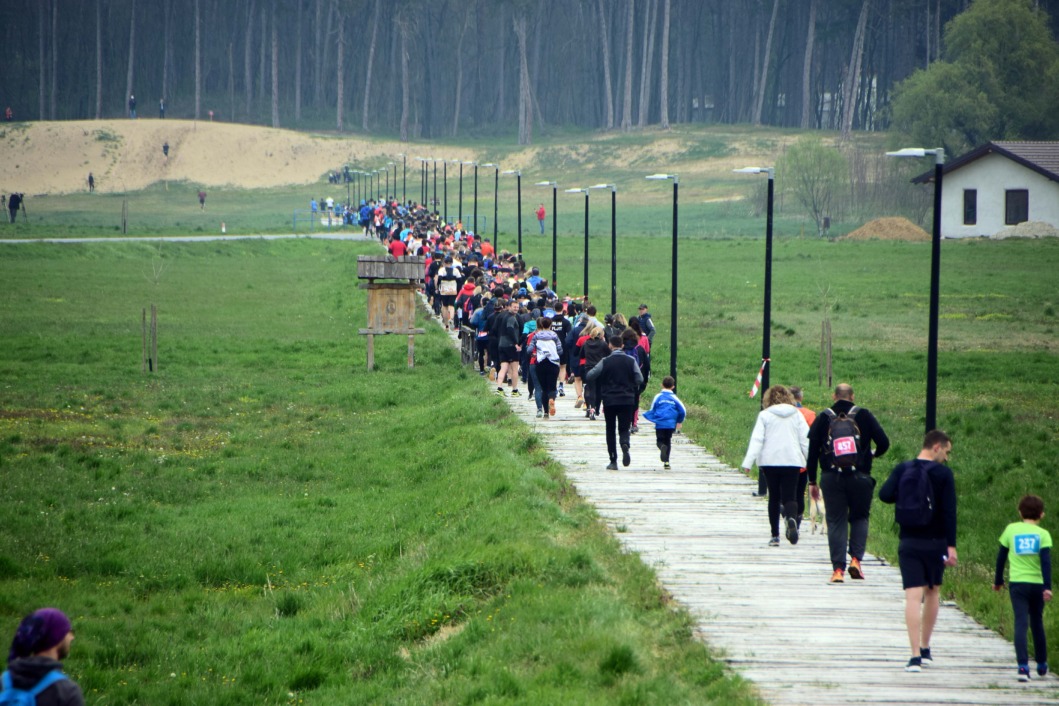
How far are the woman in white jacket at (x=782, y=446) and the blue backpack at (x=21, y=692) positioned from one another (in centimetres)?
758

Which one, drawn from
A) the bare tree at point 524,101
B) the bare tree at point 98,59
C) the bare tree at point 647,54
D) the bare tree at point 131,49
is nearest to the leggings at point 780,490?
the bare tree at point 647,54

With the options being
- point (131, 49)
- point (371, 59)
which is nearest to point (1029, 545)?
point (371, 59)

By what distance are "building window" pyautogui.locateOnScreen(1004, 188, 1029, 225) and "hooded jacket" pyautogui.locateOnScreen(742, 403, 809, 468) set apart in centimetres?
6073

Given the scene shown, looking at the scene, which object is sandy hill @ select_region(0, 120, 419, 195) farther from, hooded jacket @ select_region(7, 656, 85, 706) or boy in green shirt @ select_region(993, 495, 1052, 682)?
hooded jacket @ select_region(7, 656, 85, 706)

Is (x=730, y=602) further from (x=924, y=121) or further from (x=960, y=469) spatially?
(x=924, y=121)

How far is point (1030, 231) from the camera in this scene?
69438 mm

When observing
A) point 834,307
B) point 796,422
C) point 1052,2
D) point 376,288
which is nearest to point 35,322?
point 376,288

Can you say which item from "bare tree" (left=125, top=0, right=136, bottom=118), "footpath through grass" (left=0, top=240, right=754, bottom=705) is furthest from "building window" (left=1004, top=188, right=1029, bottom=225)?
"bare tree" (left=125, top=0, right=136, bottom=118)

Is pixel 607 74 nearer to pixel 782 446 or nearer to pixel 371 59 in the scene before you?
pixel 371 59

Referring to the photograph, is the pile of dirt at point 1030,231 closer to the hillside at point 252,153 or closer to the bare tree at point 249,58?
the hillside at point 252,153

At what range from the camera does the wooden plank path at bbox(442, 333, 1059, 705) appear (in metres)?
9.87

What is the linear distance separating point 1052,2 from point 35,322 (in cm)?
9051

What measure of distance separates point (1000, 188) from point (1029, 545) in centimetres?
6368

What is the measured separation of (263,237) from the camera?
73.9 meters
